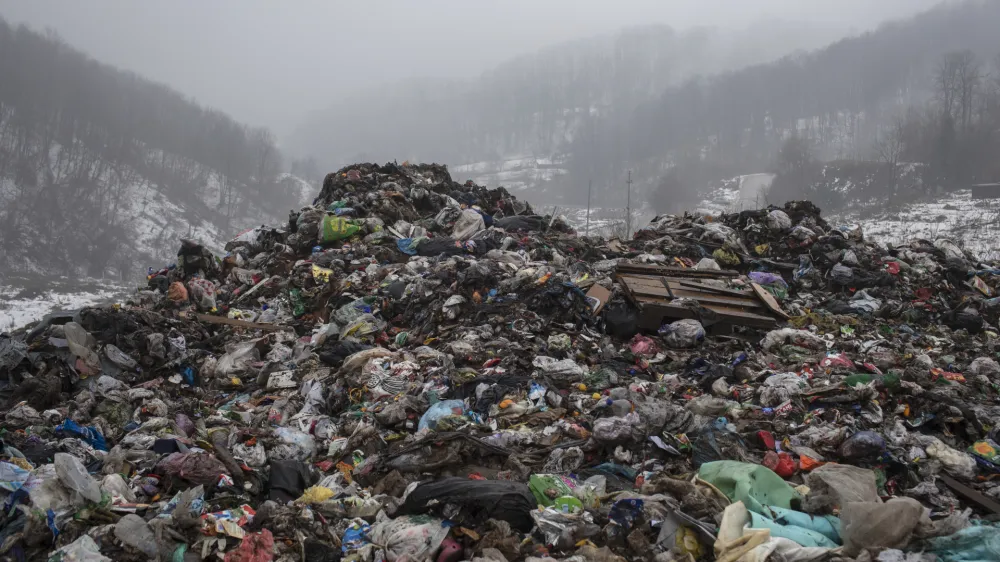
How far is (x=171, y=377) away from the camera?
5.48m

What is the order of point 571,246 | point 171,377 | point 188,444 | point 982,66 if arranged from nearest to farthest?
1. point 188,444
2. point 171,377
3. point 571,246
4. point 982,66

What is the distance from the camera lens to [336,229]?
884 centimetres

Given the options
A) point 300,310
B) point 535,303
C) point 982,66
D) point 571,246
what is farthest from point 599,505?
point 982,66

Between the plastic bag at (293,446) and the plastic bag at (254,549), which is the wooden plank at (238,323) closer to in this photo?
the plastic bag at (293,446)

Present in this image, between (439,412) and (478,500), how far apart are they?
130 centimetres

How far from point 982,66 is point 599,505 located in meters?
55.4

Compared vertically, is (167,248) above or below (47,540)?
below

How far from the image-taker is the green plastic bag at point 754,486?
111 inches

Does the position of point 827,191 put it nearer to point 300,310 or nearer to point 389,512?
point 300,310

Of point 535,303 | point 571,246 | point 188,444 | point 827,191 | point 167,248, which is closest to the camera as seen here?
point 188,444

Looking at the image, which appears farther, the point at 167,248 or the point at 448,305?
the point at 167,248

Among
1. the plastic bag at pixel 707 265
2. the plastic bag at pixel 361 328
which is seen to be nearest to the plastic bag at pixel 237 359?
the plastic bag at pixel 361 328

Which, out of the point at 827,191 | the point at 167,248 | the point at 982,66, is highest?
the point at 982,66

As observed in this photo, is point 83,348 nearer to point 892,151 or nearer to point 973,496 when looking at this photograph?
point 973,496
